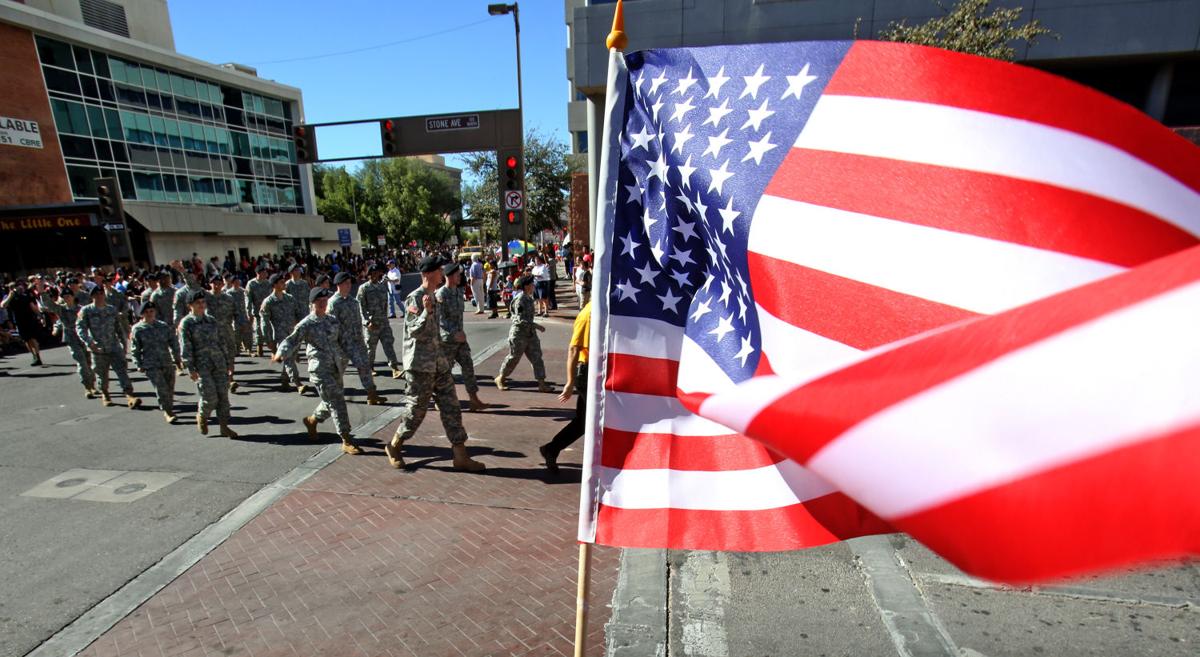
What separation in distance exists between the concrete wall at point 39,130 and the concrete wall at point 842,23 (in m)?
30.1

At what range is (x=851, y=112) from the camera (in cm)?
191

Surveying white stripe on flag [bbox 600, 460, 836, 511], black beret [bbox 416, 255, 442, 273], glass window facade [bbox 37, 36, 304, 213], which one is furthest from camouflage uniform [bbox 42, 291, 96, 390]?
glass window facade [bbox 37, 36, 304, 213]

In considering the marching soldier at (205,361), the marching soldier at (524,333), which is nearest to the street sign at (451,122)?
the marching soldier at (524,333)

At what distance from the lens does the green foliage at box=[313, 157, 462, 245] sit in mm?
56069

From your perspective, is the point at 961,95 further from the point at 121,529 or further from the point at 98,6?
the point at 98,6

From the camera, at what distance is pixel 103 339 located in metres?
9.31

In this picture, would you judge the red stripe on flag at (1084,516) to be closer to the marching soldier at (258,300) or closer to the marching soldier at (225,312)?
the marching soldier at (225,312)

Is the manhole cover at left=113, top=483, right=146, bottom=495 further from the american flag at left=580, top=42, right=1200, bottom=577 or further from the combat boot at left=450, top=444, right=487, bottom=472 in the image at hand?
the american flag at left=580, top=42, right=1200, bottom=577

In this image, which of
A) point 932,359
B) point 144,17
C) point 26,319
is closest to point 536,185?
point 26,319

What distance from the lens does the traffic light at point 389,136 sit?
17906 millimetres

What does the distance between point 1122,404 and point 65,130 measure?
44.5 meters

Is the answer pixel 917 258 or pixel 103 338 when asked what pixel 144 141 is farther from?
pixel 917 258

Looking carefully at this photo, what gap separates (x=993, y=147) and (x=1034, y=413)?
1.04 metres

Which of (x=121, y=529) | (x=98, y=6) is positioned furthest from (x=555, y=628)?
(x=98, y=6)
